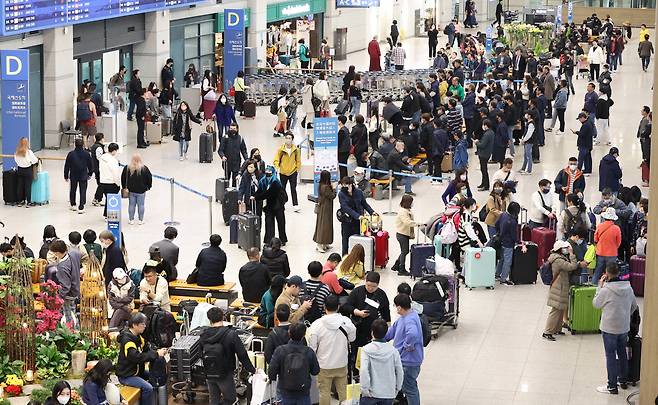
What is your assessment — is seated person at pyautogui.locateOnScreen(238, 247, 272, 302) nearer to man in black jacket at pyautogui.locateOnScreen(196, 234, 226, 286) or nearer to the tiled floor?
man in black jacket at pyautogui.locateOnScreen(196, 234, 226, 286)

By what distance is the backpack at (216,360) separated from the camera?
13727mm

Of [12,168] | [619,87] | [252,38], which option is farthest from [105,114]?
[619,87]

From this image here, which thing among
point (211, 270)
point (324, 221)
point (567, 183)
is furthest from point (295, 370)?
point (567, 183)

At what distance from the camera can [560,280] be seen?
17.1 m

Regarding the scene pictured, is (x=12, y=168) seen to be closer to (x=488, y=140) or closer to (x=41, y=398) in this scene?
(x=488, y=140)

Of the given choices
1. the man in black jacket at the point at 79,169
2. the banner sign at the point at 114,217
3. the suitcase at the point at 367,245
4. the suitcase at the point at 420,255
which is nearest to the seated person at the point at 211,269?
the banner sign at the point at 114,217

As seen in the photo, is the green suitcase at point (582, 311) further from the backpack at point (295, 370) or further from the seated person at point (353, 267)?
the backpack at point (295, 370)

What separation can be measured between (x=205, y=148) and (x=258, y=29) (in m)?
13.9

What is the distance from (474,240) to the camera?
1942cm

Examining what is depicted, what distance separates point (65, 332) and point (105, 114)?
52.5ft

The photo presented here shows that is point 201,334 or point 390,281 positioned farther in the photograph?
point 390,281

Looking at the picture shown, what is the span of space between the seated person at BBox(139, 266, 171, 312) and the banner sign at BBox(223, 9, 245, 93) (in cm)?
2237

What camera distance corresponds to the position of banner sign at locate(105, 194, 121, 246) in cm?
1959

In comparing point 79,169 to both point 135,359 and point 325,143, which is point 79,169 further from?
point 135,359
